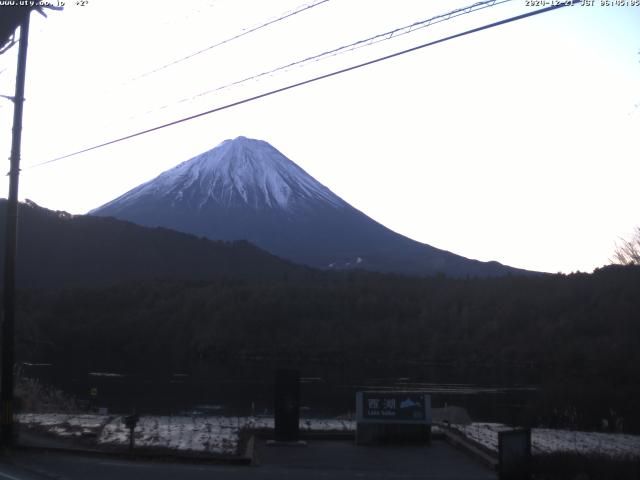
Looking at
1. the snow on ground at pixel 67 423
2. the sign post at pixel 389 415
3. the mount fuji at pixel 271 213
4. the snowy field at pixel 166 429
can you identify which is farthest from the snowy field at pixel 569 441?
the mount fuji at pixel 271 213

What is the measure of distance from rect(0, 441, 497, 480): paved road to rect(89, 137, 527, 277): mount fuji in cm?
11775

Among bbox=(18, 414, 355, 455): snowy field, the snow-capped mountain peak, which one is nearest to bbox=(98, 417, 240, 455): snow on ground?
bbox=(18, 414, 355, 455): snowy field

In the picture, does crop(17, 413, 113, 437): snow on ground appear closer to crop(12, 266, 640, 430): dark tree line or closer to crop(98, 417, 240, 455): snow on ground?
crop(98, 417, 240, 455): snow on ground

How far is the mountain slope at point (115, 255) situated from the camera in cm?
9356

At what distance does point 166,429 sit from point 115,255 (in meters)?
86.8

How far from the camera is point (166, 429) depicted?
18047 mm

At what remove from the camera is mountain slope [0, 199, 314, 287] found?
93.6 meters

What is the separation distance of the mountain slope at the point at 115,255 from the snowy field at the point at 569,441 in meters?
77.8

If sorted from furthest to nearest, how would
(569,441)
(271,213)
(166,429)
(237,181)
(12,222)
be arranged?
1. (237,181)
2. (271,213)
3. (166,429)
4. (12,222)
5. (569,441)

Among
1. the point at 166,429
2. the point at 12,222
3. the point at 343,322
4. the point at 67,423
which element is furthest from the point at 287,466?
the point at 343,322

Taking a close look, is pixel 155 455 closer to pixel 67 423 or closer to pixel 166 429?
pixel 166 429

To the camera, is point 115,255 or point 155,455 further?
point 115,255

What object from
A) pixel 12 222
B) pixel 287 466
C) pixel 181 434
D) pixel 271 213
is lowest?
pixel 287 466

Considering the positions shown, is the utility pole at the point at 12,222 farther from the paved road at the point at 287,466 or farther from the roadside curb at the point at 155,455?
the paved road at the point at 287,466
